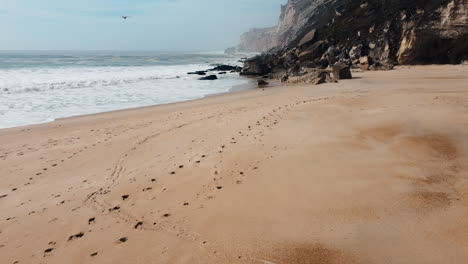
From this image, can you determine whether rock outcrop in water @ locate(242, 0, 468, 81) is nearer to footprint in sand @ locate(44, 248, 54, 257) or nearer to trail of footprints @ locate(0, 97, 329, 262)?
trail of footprints @ locate(0, 97, 329, 262)

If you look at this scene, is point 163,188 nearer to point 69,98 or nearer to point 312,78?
point 69,98

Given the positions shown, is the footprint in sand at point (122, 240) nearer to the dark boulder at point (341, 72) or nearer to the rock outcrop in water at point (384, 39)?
the dark boulder at point (341, 72)

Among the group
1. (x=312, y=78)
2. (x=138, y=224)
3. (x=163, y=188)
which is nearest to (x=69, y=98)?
(x=312, y=78)

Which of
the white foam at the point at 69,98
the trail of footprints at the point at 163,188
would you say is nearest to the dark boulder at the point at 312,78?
the white foam at the point at 69,98

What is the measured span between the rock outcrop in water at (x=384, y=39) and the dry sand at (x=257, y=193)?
45.0 ft

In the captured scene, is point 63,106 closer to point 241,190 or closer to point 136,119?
point 136,119

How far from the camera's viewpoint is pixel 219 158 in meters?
6.43

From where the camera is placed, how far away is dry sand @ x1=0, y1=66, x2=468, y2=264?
3.57m

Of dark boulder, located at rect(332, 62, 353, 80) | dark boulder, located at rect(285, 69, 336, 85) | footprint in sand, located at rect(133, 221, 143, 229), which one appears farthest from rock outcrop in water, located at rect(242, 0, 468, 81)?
footprint in sand, located at rect(133, 221, 143, 229)

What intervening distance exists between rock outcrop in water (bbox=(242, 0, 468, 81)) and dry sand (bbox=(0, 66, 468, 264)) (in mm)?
13726

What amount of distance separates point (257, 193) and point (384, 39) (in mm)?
28195

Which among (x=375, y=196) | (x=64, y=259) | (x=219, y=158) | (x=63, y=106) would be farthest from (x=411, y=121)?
(x=63, y=106)

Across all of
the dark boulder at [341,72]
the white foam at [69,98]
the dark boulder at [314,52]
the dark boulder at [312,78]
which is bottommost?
the white foam at [69,98]

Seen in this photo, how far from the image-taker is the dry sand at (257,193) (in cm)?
357
